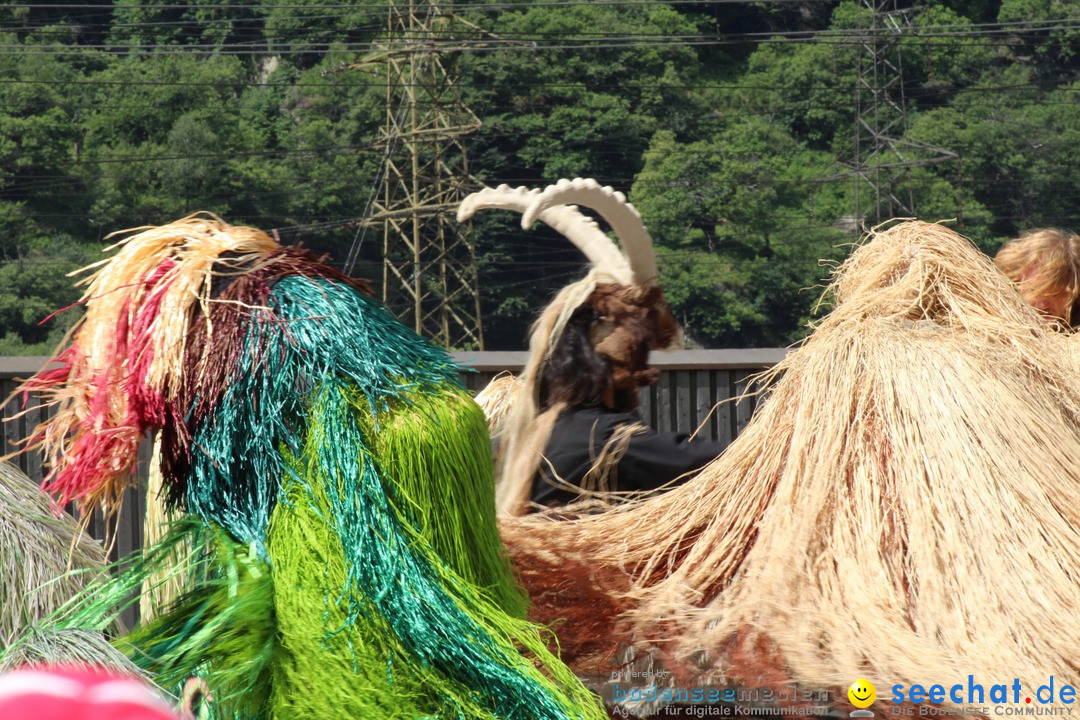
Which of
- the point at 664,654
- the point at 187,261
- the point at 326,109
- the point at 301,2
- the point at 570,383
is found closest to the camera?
the point at 187,261

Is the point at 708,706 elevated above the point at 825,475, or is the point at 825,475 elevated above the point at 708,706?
the point at 825,475

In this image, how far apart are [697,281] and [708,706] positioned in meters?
→ 30.8

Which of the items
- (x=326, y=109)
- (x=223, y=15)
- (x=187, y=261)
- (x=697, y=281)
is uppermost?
(x=223, y=15)

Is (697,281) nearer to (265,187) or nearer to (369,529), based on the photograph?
(265,187)

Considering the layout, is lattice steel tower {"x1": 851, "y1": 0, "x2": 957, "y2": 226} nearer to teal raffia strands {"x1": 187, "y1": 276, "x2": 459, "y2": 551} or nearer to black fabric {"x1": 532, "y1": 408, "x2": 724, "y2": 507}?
black fabric {"x1": 532, "y1": 408, "x2": 724, "y2": 507}

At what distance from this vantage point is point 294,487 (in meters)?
1.22

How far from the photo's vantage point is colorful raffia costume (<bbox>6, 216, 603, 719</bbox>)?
1157 millimetres

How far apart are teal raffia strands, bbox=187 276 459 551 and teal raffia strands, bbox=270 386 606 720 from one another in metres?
0.03

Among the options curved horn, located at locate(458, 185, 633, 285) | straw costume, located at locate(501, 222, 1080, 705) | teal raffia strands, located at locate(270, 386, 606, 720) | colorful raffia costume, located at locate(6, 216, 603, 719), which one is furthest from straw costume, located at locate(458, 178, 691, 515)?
teal raffia strands, located at locate(270, 386, 606, 720)

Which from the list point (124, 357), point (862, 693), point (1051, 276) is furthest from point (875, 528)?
point (1051, 276)

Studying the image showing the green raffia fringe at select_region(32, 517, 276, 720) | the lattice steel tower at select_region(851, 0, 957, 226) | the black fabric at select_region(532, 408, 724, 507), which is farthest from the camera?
the lattice steel tower at select_region(851, 0, 957, 226)

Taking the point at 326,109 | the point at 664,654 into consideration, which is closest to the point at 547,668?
the point at 664,654

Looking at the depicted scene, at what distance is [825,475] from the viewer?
1603 millimetres

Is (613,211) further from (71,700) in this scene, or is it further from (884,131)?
(884,131)
